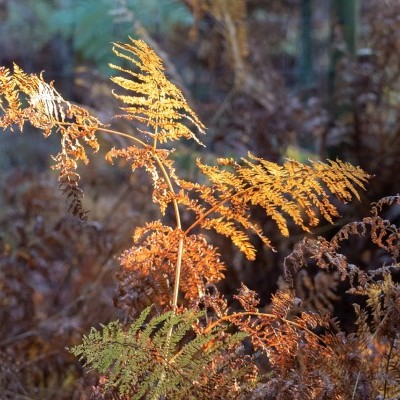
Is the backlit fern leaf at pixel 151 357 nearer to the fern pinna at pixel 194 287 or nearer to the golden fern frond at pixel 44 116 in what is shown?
the fern pinna at pixel 194 287

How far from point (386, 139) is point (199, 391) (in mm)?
2810

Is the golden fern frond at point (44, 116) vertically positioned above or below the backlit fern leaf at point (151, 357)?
above

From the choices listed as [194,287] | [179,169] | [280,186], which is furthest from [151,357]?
[179,169]

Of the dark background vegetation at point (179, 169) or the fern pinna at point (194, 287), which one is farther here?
the dark background vegetation at point (179, 169)

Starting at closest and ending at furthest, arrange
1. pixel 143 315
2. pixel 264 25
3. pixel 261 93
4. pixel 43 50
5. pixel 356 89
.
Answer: pixel 143 315, pixel 356 89, pixel 261 93, pixel 264 25, pixel 43 50

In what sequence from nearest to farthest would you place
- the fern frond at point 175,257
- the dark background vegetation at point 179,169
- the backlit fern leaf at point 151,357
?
1. the backlit fern leaf at point 151,357
2. the fern frond at point 175,257
3. the dark background vegetation at point 179,169

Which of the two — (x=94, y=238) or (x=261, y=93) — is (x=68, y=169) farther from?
(x=261, y=93)

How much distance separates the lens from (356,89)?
4.12 m

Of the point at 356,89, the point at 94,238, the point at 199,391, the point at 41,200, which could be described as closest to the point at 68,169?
the point at 199,391

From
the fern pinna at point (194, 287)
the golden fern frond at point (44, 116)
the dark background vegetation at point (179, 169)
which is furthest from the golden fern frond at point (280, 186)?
the dark background vegetation at point (179, 169)

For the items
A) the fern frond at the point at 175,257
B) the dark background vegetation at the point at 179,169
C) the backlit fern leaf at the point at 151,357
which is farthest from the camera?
the dark background vegetation at the point at 179,169

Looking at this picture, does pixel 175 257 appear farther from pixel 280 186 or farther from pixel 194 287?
pixel 280 186

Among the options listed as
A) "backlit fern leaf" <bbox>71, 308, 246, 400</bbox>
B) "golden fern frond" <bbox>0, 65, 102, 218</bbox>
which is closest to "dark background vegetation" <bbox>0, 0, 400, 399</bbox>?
"backlit fern leaf" <bbox>71, 308, 246, 400</bbox>

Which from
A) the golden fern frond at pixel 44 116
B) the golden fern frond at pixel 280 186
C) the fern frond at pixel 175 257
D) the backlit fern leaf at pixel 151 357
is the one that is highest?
the golden fern frond at pixel 44 116
